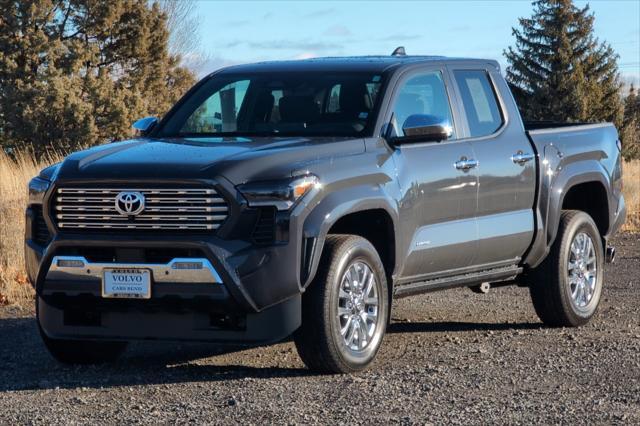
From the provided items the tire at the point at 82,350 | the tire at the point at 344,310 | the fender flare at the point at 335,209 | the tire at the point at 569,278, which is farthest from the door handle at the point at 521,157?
the tire at the point at 82,350

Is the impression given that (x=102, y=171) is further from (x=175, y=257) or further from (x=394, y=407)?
(x=394, y=407)

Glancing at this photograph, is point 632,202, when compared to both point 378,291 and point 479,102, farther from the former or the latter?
point 378,291

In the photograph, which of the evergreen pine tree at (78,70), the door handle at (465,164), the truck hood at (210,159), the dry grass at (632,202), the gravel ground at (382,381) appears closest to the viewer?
the gravel ground at (382,381)

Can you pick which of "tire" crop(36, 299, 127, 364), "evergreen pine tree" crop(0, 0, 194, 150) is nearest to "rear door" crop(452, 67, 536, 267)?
"tire" crop(36, 299, 127, 364)

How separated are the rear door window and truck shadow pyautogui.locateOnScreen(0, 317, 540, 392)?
1.56m

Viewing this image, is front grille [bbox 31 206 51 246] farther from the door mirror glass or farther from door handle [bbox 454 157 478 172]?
door handle [bbox 454 157 478 172]

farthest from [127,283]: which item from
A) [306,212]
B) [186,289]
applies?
[306,212]

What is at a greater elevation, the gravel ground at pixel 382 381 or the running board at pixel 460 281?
the running board at pixel 460 281

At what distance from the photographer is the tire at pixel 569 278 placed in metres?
9.66

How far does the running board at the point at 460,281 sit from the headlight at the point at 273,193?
4.68 feet

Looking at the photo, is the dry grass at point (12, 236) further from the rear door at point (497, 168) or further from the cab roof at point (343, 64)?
the rear door at point (497, 168)

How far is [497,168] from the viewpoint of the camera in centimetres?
902

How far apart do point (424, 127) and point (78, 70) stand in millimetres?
33615

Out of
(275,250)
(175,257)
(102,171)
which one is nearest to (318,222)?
(275,250)
